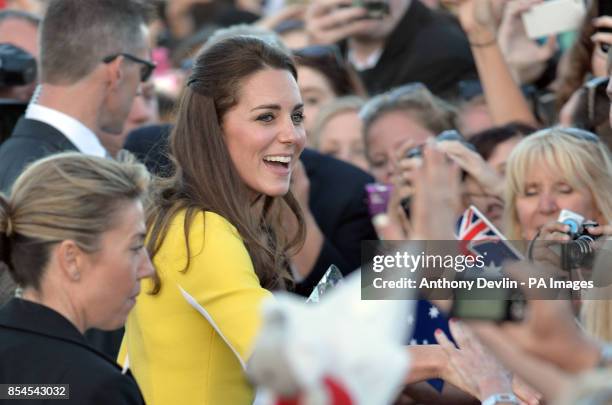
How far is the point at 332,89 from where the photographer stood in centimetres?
643

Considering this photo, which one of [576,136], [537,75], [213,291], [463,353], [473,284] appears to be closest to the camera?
[473,284]

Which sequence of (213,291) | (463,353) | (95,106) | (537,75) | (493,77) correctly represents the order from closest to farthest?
(213,291) < (463,353) < (95,106) < (493,77) < (537,75)

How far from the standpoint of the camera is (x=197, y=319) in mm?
3350

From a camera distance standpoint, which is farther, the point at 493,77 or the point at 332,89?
the point at 332,89

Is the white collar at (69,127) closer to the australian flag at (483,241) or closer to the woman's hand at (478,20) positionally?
the australian flag at (483,241)

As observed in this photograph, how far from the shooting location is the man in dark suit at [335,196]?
5.11 meters

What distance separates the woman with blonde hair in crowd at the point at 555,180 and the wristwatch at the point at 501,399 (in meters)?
1.18

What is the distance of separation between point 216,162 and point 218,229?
348mm

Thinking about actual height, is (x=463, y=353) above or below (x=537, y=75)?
below

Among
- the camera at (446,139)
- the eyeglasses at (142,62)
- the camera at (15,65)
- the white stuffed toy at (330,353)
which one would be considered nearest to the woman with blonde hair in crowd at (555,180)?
the camera at (446,139)

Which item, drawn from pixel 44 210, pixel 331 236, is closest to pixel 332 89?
pixel 331 236

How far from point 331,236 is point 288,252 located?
1.25 metres

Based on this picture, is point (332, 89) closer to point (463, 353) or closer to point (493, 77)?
point (493, 77)

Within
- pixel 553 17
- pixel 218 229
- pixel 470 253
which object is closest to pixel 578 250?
pixel 470 253
